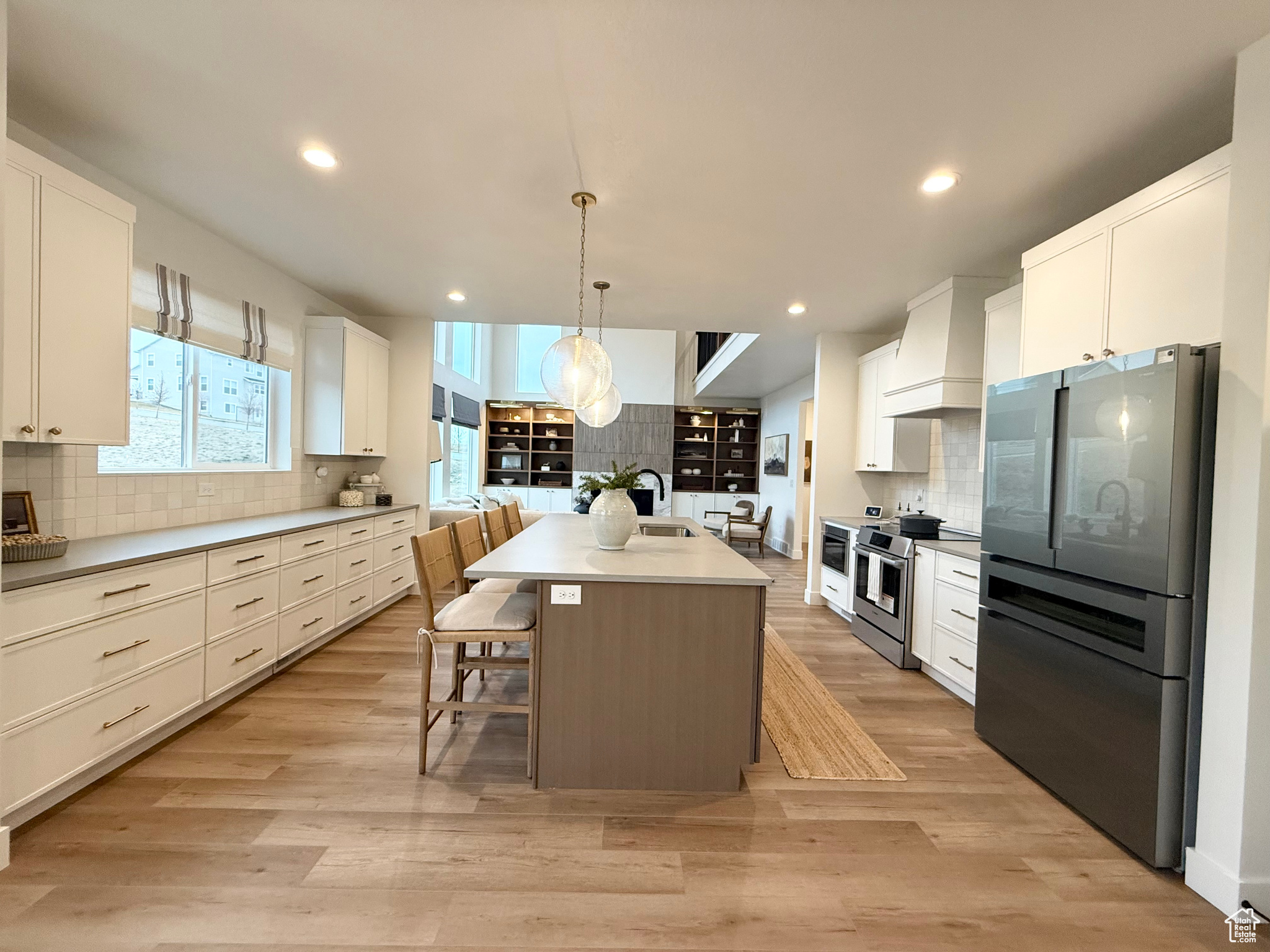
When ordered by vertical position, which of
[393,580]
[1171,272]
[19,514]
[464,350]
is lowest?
[393,580]

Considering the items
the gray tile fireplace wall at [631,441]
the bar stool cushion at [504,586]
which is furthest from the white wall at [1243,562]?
the gray tile fireplace wall at [631,441]

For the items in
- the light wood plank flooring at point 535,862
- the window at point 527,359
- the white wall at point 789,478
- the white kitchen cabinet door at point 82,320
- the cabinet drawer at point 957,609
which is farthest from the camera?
the window at point 527,359

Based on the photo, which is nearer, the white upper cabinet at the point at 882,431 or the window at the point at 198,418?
the window at the point at 198,418

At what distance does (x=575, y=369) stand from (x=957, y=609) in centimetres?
258

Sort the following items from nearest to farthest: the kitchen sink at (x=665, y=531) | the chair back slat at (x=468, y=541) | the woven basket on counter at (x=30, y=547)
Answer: the woven basket on counter at (x=30, y=547)
the chair back slat at (x=468, y=541)
the kitchen sink at (x=665, y=531)

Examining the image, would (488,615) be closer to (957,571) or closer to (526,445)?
(957,571)

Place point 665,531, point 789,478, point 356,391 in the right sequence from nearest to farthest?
1. point 665,531
2. point 356,391
3. point 789,478

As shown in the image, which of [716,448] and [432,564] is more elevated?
[716,448]

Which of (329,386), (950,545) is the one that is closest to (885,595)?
(950,545)

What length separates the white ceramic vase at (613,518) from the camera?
279cm

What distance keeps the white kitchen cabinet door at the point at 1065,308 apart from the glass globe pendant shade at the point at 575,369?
213cm

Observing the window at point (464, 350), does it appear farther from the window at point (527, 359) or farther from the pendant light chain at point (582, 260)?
the pendant light chain at point (582, 260)

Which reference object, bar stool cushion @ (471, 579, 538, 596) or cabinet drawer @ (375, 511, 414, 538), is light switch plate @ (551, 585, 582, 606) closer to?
bar stool cushion @ (471, 579, 538, 596)

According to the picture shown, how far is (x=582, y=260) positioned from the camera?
369 centimetres
